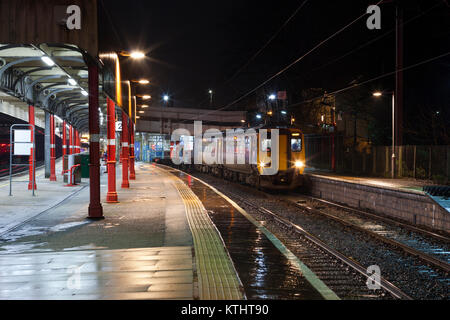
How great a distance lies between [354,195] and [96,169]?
922 cm

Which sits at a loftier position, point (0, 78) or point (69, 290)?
point (0, 78)

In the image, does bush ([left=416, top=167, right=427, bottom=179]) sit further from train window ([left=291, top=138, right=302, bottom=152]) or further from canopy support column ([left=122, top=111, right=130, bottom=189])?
canopy support column ([left=122, top=111, right=130, bottom=189])

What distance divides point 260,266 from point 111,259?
2124 millimetres

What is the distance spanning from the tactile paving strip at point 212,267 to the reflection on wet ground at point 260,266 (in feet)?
0.65

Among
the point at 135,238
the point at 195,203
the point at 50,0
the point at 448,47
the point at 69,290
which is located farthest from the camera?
the point at 448,47

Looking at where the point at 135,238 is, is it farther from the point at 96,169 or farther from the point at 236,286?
the point at 236,286

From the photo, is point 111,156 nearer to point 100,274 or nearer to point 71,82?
point 71,82

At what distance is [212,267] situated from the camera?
19.3ft

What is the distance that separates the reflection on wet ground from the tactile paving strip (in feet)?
0.65

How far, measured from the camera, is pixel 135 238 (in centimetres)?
805

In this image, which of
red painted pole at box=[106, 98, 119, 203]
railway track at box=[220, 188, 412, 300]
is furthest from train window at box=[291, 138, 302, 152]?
railway track at box=[220, 188, 412, 300]

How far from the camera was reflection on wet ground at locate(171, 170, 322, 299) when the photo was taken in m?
5.21

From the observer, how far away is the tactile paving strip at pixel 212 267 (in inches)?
189
